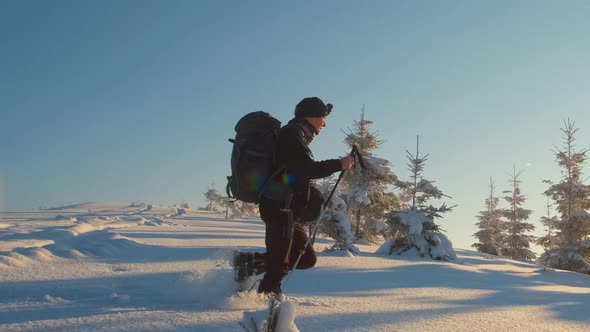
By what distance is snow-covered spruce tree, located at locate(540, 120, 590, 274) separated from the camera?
19.6m

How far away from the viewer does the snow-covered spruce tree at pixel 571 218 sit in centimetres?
1956

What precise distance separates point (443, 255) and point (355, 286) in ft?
27.7

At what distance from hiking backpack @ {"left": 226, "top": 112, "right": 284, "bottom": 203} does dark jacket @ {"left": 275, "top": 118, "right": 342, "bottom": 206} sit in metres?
0.07

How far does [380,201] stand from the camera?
17.5 meters

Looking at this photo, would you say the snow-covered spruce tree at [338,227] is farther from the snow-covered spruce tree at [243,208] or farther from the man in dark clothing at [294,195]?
the snow-covered spruce tree at [243,208]

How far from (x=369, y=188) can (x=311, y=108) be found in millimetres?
14212

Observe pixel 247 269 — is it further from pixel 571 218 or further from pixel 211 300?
pixel 571 218

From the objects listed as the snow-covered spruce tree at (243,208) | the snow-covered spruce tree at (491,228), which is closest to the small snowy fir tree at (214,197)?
the snow-covered spruce tree at (243,208)

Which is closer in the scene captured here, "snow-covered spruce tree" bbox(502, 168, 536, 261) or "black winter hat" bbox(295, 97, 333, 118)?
"black winter hat" bbox(295, 97, 333, 118)

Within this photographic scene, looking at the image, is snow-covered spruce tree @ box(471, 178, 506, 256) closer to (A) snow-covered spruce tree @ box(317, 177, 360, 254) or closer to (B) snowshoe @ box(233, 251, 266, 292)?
(A) snow-covered spruce tree @ box(317, 177, 360, 254)

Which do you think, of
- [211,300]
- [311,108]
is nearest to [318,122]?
[311,108]

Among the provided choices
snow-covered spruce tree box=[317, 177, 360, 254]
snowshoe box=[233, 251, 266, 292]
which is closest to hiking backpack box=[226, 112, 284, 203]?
snowshoe box=[233, 251, 266, 292]

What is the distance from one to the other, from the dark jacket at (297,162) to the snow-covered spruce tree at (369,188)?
1269cm

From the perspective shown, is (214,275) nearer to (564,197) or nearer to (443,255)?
(443,255)
